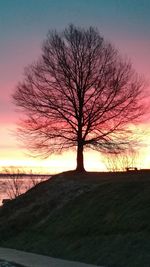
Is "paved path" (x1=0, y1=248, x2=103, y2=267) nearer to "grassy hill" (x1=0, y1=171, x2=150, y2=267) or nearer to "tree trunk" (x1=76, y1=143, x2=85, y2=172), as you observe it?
"grassy hill" (x1=0, y1=171, x2=150, y2=267)

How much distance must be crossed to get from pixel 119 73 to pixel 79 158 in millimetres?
5912

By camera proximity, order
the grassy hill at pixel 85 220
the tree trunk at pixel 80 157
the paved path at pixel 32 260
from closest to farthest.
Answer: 1. the paved path at pixel 32 260
2. the grassy hill at pixel 85 220
3. the tree trunk at pixel 80 157

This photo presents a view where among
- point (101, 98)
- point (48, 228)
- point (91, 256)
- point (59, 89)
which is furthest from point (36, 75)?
point (91, 256)

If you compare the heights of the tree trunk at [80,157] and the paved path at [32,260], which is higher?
the tree trunk at [80,157]

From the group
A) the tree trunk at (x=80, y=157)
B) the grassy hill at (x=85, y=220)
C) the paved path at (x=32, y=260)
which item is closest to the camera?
the paved path at (x=32, y=260)

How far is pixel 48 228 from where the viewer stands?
2489cm

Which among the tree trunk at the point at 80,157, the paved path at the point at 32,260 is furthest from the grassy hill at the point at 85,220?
the tree trunk at the point at 80,157

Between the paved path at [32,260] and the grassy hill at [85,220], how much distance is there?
0.55 m

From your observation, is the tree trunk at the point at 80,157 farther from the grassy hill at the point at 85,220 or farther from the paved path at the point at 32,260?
the paved path at the point at 32,260

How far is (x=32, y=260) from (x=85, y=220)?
13.3 ft

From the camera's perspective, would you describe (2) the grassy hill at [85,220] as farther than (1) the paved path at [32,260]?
Yes

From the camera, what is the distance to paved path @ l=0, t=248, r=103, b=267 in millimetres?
17866

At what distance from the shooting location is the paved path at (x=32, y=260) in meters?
17.9

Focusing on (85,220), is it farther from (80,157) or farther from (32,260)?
(80,157)
